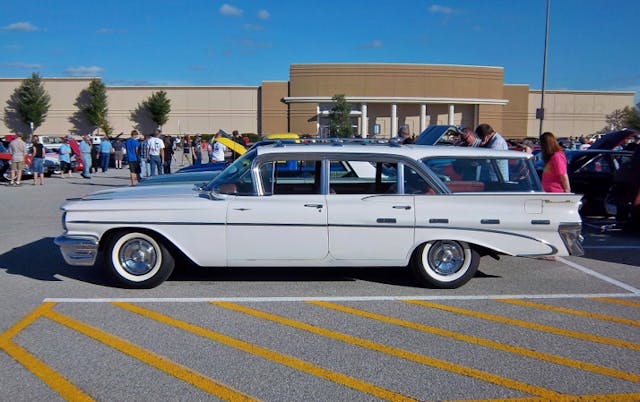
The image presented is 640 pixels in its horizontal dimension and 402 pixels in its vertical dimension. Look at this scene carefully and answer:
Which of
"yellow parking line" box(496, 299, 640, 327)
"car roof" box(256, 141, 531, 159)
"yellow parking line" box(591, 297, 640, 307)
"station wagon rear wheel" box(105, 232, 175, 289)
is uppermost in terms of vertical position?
"car roof" box(256, 141, 531, 159)

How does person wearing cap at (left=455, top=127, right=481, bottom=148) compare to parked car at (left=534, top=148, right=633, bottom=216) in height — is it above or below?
above

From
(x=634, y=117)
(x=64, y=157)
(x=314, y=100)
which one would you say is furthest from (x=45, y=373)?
(x=634, y=117)

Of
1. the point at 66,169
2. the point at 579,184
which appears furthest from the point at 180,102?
the point at 579,184

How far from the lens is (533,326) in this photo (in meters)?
4.78

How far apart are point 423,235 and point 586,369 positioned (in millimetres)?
2149

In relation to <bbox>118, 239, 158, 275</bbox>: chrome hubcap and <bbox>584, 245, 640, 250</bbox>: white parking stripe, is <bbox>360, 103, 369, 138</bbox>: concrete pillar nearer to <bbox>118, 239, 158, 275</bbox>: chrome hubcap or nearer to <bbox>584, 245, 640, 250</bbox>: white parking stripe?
<bbox>584, 245, 640, 250</bbox>: white parking stripe

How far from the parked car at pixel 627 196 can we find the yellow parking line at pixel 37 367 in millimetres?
8299

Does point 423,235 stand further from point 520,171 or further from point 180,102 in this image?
point 180,102

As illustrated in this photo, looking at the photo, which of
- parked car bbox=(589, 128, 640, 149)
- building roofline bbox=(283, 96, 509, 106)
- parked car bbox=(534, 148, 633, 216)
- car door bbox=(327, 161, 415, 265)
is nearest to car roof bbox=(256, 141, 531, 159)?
car door bbox=(327, 161, 415, 265)

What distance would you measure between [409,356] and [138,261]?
3.18 metres

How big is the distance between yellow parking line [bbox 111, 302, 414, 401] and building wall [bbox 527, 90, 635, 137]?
7252cm

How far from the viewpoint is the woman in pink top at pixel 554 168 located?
287 inches

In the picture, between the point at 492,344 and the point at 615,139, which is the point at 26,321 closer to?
the point at 492,344

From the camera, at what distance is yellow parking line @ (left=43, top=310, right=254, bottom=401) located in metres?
3.55
